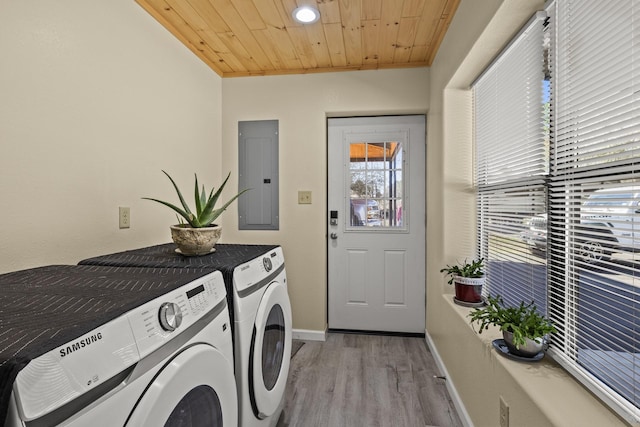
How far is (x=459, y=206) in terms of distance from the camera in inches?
83.7

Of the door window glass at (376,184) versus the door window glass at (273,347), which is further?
the door window glass at (376,184)

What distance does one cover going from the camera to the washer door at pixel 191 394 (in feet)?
2.12

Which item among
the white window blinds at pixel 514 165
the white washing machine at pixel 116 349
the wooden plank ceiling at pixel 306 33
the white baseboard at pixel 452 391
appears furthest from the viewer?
the wooden plank ceiling at pixel 306 33

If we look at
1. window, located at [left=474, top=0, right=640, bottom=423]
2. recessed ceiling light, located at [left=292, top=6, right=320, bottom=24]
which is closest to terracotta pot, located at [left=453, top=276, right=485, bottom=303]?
window, located at [left=474, top=0, right=640, bottom=423]

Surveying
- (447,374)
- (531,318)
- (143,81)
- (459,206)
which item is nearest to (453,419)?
(447,374)

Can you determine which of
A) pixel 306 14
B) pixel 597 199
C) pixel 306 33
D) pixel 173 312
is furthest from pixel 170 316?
pixel 306 33

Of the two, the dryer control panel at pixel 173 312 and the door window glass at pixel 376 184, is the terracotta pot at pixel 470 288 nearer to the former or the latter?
the door window glass at pixel 376 184

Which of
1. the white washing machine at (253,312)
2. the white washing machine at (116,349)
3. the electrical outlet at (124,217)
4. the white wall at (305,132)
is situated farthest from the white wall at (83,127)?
the white wall at (305,132)

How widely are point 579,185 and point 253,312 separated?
3.96 ft

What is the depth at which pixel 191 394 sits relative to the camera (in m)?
0.79

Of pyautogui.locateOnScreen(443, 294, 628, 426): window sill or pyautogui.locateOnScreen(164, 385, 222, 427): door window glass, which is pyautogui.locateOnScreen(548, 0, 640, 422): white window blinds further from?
pyautogui.locateOnScreen(164, 385, 222, 427): door window glass

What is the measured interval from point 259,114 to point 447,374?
7.93 ft

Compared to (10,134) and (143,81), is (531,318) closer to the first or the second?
(10,134)

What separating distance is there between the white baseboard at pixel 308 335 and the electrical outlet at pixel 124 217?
163 centimetres
